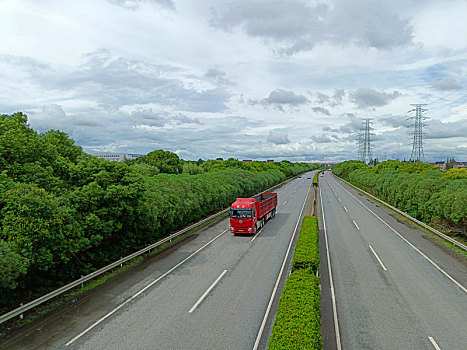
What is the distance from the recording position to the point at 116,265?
17359mm

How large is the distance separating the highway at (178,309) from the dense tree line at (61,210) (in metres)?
2.17

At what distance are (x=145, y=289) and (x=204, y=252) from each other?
22.2 ft

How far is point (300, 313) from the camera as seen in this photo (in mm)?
9945

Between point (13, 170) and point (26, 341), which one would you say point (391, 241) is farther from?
point (13, 170)

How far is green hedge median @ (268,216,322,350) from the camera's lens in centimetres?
846

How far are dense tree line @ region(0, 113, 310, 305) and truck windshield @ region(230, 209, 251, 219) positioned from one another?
457 centimetres

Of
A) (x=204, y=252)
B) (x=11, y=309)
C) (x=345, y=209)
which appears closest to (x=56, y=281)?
(x=11, y=309)

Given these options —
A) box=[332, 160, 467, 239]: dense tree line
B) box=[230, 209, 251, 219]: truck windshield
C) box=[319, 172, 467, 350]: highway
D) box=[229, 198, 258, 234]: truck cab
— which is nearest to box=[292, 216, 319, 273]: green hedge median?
box=[319, 172, 467, 350]: highway

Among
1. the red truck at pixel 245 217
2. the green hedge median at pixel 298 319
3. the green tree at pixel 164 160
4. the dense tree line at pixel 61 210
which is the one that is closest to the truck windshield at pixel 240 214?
the red truck at pixel 245 217

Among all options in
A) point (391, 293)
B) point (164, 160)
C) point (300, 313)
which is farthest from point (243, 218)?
point (164, 160)

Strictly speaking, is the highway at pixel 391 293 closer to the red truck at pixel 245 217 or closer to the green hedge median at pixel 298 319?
the green hedge median at pixel 298 319

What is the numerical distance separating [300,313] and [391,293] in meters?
6.82

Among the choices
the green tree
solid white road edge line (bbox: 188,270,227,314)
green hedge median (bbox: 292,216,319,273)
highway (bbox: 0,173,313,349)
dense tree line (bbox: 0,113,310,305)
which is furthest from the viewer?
the green tree

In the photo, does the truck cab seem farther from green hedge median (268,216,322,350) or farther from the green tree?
the green tree
